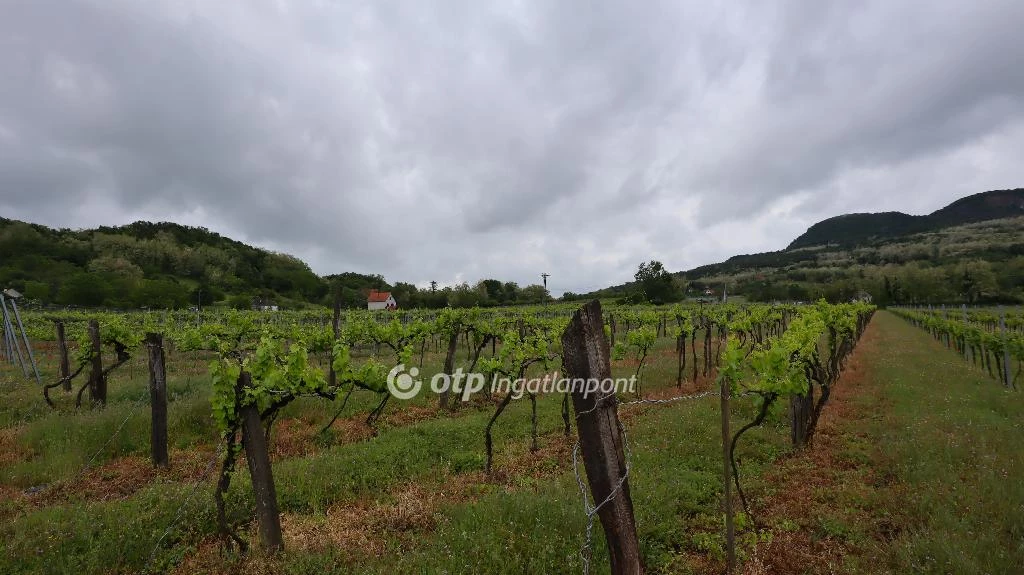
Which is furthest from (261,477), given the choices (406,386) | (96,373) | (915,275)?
(915,275)

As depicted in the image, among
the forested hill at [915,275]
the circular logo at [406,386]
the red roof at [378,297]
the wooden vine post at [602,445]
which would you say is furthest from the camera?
the red roof at [378,297]

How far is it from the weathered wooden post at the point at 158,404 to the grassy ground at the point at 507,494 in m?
0.34

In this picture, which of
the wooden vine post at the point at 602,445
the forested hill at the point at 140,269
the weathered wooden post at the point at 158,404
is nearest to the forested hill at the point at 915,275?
the weathered wooden post at the point at 158,404

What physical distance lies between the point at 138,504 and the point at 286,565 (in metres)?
2.97

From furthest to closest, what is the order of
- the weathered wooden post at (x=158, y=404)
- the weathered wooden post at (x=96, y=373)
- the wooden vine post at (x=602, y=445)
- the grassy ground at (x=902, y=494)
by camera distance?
the weathered wooden post at (x=96, y=373) → the weathered wooden post at (x=158, y=404) → the grassy ground at (x=902, y=494) → the wooden vine post at (x=602, y=445)

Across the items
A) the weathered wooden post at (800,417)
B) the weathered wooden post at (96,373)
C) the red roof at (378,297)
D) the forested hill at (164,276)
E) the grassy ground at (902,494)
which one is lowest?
the grassy ground at (902,494)

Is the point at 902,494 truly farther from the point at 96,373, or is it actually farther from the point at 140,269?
the point at 140,269

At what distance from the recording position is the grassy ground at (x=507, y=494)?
452 cm

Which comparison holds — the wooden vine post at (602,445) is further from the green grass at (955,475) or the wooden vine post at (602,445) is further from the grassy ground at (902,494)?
the green grass at (955,475)

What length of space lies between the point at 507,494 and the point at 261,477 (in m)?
3.06

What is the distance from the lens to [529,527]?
5.00m

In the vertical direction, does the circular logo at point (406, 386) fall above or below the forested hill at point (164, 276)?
below

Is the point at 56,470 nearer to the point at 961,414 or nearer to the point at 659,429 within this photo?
the point at 659,429

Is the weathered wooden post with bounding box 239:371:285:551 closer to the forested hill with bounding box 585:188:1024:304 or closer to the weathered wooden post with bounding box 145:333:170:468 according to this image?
the weathered wooden post with bounding box 145:333:170:468
